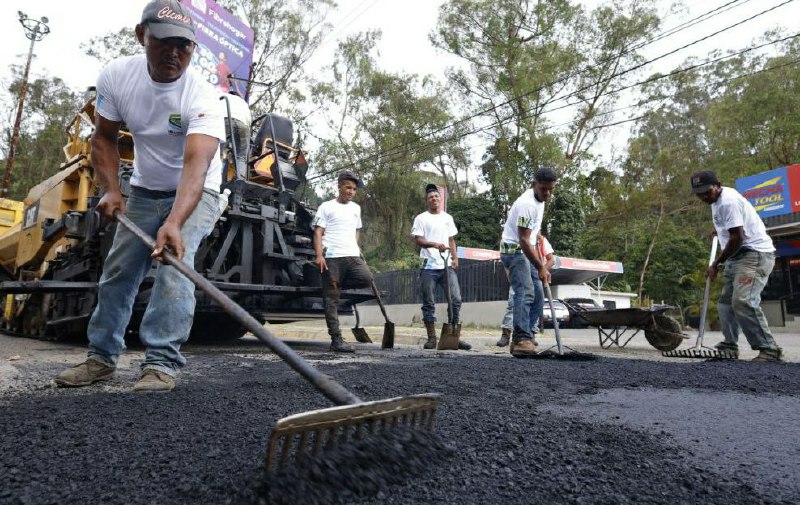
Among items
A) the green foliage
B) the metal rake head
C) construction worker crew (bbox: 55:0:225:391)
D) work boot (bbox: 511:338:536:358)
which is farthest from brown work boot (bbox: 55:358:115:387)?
the green foliage

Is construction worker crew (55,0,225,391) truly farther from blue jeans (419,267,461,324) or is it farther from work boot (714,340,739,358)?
work boot (714,340,739,358)

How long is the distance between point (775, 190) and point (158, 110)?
18.6m

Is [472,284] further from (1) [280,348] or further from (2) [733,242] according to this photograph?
Answer: (1) [280,348]

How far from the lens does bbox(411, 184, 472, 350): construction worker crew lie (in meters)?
6.48

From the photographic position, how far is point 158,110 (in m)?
2.82

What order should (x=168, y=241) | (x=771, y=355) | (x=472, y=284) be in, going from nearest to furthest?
(x=168, y=241) < (x=771, y=355) < (x=472, y=284)

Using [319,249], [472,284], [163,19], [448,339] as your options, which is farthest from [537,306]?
[472,284]

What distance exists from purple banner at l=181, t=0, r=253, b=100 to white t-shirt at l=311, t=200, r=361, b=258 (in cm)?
656

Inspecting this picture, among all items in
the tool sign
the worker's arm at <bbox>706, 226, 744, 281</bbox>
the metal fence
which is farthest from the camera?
the tool sign

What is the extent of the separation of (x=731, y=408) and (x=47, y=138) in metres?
Answer: 29.8

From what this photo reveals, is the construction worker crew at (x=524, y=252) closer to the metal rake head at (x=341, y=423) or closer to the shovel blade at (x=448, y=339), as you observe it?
the shovel blade at (x=448, y=339)

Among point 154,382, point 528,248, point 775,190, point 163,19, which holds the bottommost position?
point 154,382

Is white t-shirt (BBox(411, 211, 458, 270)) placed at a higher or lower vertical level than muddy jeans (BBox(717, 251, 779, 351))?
higher

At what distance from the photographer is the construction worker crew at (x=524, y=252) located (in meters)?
4.99
